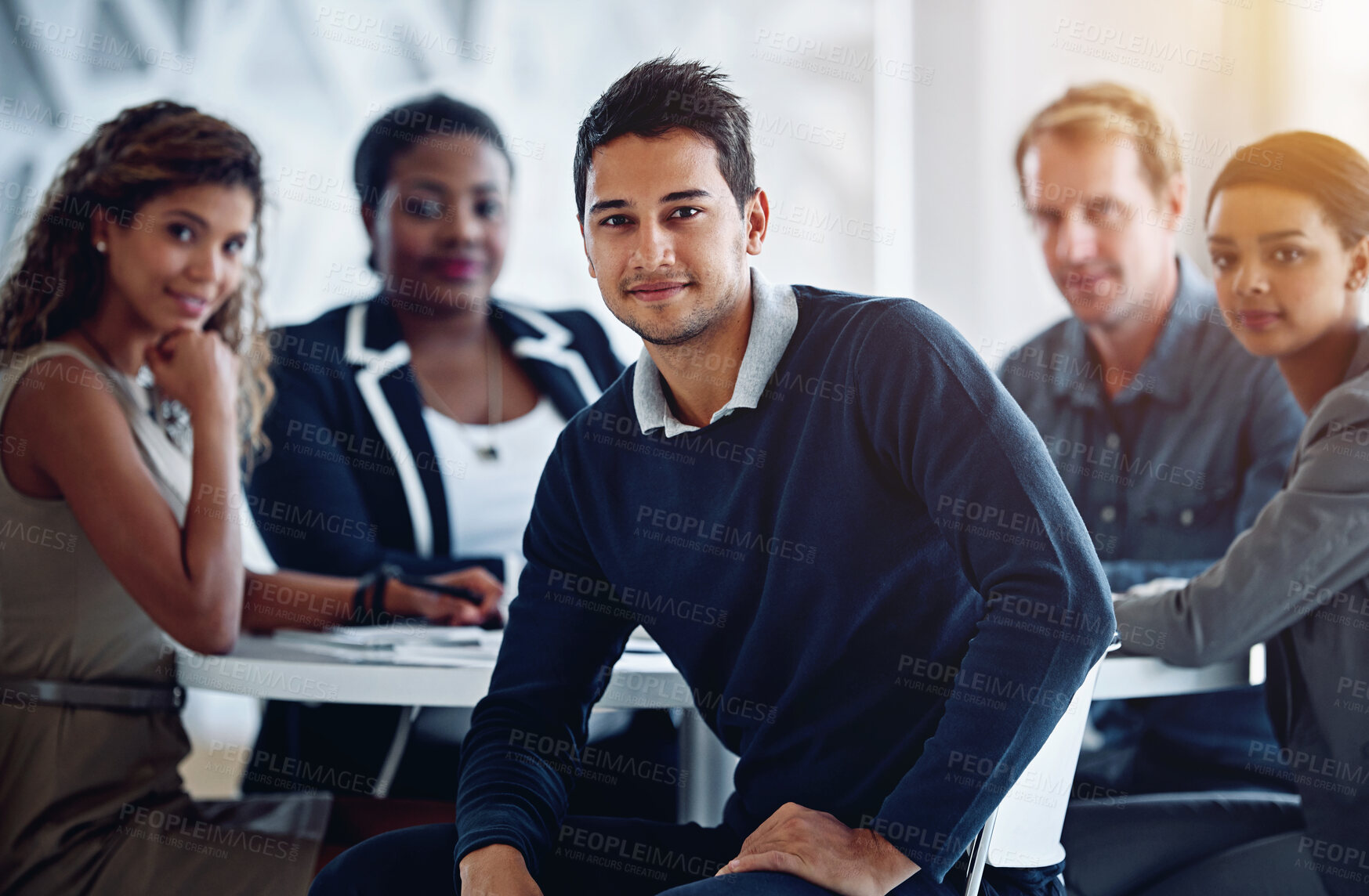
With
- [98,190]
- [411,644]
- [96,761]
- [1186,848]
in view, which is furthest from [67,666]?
[1186,848]

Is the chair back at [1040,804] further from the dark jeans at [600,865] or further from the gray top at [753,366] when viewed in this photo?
the gray top at [753,366]

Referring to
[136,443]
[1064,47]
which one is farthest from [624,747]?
[1064,47]

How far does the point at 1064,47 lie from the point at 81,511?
10.2ft

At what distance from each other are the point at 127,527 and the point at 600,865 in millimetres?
843

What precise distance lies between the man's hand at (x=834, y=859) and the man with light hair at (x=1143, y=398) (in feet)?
3.38

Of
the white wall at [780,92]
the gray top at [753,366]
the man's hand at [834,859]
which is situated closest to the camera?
the man's hand at [834,859]

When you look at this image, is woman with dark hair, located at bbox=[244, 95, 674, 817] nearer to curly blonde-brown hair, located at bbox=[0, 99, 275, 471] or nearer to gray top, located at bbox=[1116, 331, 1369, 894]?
curly blonde-brown hair, located at bbox=[0, 99, 275, 471]

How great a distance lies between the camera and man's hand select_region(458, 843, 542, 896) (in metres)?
1.00

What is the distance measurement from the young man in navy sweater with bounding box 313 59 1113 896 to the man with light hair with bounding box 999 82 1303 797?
0.91 m

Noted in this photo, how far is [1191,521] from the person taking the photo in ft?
6.70

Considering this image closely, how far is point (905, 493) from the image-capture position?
41.3 inches

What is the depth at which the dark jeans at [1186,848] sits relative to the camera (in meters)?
1.37

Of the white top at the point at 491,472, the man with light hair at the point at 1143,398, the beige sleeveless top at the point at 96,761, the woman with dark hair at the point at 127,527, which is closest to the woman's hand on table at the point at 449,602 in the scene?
the woman with dark hair at the point at 127,527

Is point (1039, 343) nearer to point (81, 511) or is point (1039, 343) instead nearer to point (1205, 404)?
point (1205, 404)
